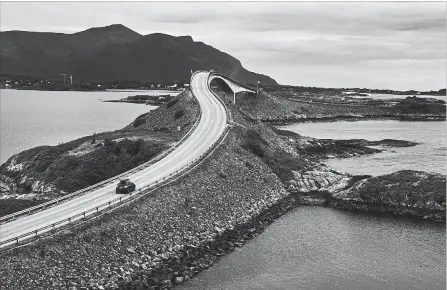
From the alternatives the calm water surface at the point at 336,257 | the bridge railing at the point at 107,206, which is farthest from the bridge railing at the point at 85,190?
the calm water surface at the point at 336,257

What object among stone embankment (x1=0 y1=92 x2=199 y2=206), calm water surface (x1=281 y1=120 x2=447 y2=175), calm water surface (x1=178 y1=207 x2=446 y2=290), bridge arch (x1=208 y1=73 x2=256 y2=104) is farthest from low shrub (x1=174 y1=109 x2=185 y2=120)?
bridge arch (x1=208 y1=73 x2=256 y2=104)

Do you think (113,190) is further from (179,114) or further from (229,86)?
(229,86)

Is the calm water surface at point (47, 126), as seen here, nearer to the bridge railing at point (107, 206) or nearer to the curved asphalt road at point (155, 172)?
the curved asphalt road at point (155, 172)

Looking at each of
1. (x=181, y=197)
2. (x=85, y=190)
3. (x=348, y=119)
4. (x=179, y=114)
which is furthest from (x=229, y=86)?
(x=85, y=190)

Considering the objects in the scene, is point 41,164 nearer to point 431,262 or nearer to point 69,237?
point 69,237

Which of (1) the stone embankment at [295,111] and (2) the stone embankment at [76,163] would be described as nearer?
(2) the stone embankment at [76,163]

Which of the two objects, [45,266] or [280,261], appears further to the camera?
[280,261]

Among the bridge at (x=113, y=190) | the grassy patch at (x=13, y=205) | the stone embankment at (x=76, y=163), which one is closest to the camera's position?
the bridge at (x=113, y=190)

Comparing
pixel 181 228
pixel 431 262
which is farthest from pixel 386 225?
pixel 181 228
